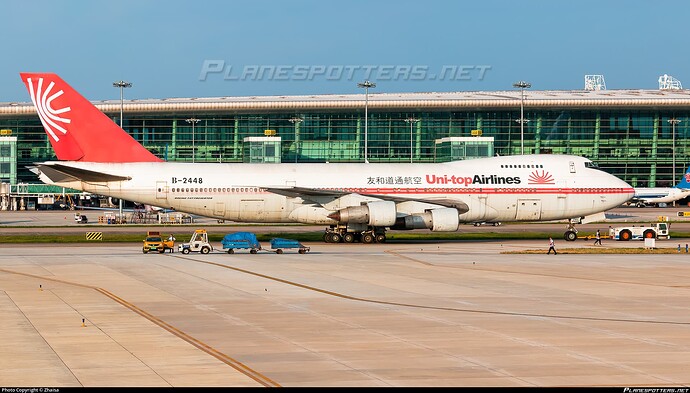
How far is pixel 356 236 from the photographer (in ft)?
213

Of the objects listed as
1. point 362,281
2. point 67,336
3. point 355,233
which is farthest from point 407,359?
point 355,233

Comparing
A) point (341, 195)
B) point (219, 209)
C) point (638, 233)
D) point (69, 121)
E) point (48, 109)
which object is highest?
point (48, 109)

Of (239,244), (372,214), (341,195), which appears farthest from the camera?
(341,195)

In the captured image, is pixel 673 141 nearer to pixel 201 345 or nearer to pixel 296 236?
pixel 296 236

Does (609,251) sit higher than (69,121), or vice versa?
(69,121)

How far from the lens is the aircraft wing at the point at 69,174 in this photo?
194 feet

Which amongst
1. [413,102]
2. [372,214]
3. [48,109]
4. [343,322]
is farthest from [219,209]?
[413,102]

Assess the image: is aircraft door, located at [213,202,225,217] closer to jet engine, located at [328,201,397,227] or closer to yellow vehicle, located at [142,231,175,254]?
yellow vehicle, located at [142,231,175,254]

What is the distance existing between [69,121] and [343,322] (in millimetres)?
40043

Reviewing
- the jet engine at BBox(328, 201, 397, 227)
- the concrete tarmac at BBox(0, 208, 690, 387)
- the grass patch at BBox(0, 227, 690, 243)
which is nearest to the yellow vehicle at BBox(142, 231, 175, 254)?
the concrete tarmac at BBox(0, 208, 690, 387)

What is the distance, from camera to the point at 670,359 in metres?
20.8

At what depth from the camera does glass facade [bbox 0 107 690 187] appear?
15238 centimetres


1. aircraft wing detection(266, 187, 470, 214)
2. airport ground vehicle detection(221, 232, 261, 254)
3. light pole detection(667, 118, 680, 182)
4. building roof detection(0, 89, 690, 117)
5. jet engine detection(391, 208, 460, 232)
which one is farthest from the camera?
building roof detection(0, 89, 690, 117)

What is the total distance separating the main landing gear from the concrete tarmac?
1540cm
